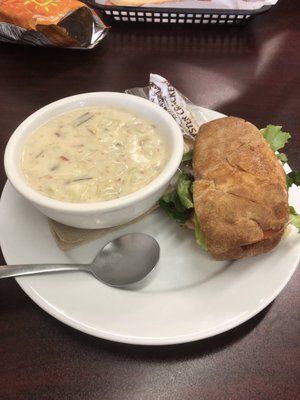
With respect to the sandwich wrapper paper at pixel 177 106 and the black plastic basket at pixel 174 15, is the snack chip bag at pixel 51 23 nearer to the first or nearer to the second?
the black plastic basket at pixel 174 15

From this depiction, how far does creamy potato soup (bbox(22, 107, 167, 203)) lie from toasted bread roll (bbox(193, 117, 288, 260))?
0.56 ft

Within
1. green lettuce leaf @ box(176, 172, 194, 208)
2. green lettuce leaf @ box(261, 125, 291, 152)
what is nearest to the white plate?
green lettuce leaf @ box(176, 172, 194, 208)

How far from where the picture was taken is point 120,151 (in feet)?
4.22

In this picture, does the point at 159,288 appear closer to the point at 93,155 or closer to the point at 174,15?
the point at 93,155

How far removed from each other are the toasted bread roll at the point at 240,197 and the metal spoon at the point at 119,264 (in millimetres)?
192

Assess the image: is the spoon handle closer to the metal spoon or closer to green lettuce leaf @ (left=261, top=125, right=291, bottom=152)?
the metal spoon

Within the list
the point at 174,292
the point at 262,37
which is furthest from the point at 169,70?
the point at 174,292

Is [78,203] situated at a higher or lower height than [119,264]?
higher

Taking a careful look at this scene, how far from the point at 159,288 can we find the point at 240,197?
371 mm

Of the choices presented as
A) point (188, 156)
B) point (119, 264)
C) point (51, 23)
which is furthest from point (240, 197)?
point (51, 23)

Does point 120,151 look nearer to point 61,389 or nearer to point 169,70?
point 61,389

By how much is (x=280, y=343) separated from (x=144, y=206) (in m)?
0.56

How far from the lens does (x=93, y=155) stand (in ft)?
4.16

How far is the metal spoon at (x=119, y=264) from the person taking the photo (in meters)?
1.10
